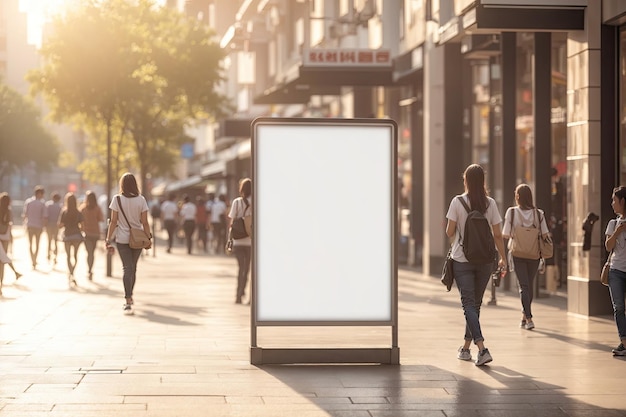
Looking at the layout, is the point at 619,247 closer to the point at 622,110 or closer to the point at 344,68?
the point at 622,110

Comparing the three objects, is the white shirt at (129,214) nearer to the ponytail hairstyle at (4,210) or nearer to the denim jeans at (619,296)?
the ponytail hairstyle at (4,210)

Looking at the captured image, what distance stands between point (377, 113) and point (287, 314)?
23.8 metres

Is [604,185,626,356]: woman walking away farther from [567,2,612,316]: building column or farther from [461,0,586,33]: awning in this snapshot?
[461,0,586,33]: awning

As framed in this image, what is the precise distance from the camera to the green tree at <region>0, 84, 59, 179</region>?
242 ft

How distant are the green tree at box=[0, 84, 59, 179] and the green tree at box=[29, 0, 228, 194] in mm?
17169

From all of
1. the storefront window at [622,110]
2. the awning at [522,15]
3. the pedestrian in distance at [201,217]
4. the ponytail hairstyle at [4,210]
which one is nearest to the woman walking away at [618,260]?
the storefront window at [622,110]

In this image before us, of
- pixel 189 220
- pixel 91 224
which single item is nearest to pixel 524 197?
pixel 91 224

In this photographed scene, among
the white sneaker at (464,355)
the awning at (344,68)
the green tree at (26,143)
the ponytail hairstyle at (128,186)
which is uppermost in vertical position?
the green tree at (26,143)

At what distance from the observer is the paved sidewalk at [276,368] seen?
389 inches

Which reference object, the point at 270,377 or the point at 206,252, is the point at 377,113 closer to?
the point at 206,252

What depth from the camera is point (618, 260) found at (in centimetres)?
1326

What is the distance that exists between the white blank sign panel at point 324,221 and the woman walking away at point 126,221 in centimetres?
649

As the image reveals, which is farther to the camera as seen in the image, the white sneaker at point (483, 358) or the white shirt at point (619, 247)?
the white shirt at point (619, 247)

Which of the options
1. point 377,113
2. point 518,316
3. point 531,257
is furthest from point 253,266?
point 377,113
